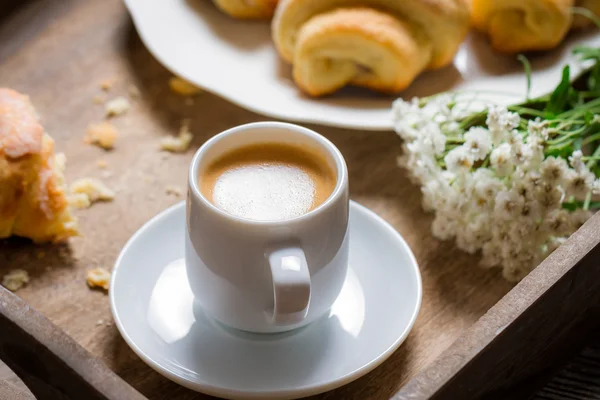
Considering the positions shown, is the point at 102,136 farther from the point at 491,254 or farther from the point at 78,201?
the point at 491,254

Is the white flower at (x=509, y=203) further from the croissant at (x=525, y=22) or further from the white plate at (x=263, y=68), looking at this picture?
the croissant at (x=525, y=22)

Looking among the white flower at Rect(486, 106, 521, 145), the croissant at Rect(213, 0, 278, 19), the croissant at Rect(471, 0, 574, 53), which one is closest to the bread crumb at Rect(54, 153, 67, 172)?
the croissant at Rect(213, 0, 278, 19)

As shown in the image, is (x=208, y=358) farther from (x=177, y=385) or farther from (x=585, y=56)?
(x=585, y=56)

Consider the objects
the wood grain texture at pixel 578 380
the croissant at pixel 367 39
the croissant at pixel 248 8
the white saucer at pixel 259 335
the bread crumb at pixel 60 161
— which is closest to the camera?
the white saucer at pixel 259 335

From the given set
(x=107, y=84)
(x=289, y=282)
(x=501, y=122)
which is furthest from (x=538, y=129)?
(x=107, y=84)

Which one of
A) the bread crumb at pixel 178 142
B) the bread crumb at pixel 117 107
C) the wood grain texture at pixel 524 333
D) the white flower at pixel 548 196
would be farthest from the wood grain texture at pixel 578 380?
the bread crumb at pixel 117 107
